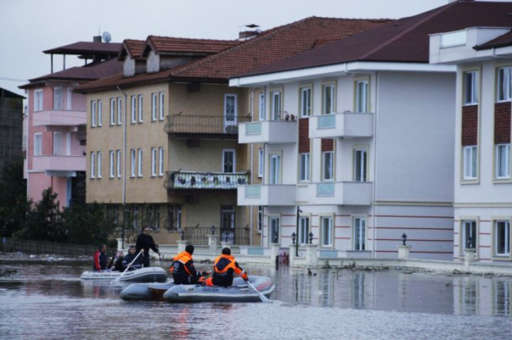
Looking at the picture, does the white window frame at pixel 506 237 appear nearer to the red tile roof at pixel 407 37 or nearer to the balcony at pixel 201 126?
the red tile roof at pixel 407 37

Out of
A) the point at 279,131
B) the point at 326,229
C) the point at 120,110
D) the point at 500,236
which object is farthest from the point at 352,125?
the point at 120,110

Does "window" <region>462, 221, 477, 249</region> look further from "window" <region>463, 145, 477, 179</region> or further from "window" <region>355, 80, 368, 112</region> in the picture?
"window" <region>355, 80, 368, 112</region>

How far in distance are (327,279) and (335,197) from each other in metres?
14.1

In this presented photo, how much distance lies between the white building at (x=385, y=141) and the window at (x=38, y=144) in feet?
109

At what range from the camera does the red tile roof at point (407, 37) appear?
202 ft

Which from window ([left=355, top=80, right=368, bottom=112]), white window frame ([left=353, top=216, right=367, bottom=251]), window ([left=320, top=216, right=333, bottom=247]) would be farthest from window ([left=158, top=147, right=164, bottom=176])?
window ([left=355, top=80, right=368, bottom=112])

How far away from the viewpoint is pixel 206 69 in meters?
77.6

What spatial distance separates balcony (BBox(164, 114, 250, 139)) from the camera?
77375mm

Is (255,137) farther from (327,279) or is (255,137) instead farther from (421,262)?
(327,279)

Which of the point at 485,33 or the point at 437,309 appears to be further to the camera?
the point at 485,33

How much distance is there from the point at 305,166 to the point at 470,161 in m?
13.0

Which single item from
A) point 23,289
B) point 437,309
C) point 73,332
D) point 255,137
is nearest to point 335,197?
point 255,137

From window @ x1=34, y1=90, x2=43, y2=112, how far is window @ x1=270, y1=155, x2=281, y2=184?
29.2 m

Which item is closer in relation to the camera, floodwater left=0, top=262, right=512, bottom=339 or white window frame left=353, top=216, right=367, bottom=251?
floodwater left=0, top=262, right=512, bottom=339
